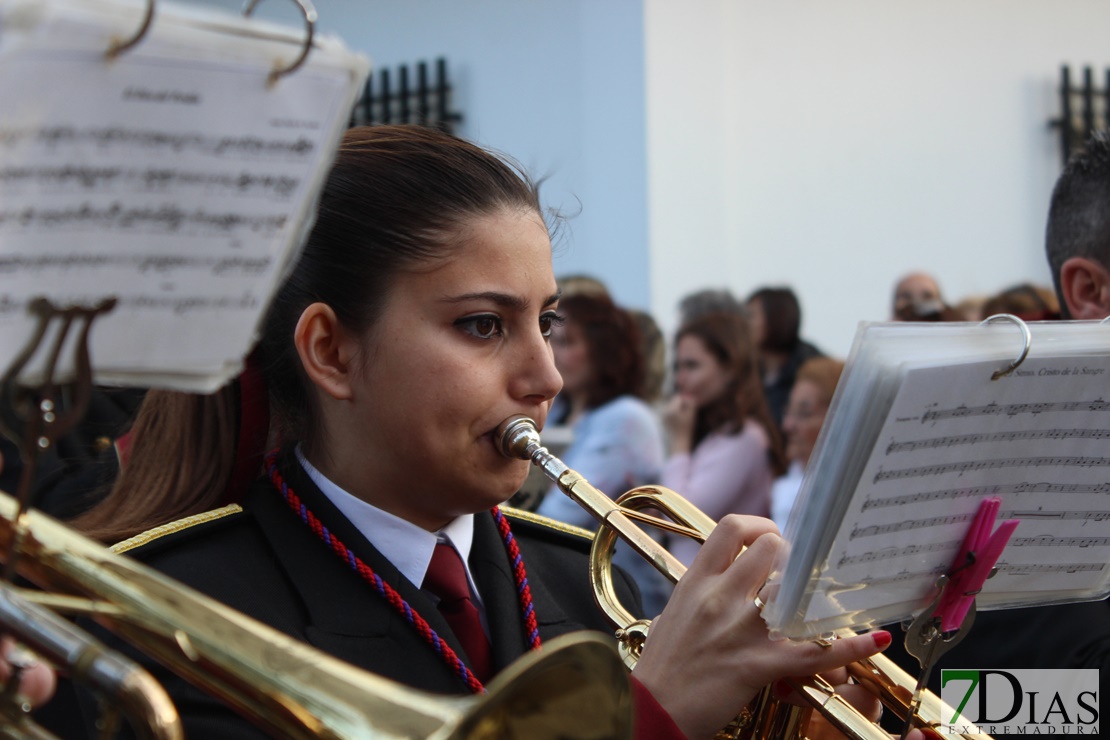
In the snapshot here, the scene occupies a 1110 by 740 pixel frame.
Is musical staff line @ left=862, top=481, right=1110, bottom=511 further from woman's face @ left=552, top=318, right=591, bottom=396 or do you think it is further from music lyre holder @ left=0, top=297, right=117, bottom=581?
woman's face @ left=552, top=318, right=591, bottom=396

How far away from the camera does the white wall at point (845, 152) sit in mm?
6227

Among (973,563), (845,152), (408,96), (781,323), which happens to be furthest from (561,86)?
(973,563)

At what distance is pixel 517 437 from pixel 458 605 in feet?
0.87

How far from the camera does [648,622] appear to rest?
1639 millimetres

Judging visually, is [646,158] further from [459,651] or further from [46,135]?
[46,135]

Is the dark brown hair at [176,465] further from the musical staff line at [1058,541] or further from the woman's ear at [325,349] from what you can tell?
the musical staff line at [1058,541]

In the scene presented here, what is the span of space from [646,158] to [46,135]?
17.4 feet

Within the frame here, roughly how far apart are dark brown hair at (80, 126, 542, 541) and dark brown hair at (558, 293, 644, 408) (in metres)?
2.17

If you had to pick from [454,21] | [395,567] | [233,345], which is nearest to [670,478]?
[395,567]

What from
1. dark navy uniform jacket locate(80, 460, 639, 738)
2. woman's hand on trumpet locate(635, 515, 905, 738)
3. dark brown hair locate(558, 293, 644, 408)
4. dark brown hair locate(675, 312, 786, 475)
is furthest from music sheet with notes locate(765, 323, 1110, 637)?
dark brown hair locate(558, 293, 644, 408)

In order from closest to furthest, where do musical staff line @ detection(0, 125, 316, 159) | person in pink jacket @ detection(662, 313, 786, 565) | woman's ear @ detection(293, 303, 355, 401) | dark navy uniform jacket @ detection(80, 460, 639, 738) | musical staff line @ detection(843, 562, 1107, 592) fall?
musical staff line @ detection(0, 125, 316, 159), musical staff line @ detection(843, 562, 1107, 592), dark navy uniform jacket @ detection(80, 460, 639, 738), woman's ear @ detection(293, 303, 355, 401), person in pink jacket @ detection(662, 313, 786, 565)

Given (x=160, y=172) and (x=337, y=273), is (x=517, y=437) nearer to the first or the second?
(x=337, y=273)

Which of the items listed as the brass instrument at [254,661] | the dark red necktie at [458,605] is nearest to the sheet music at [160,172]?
the brass instrument at [254,661]

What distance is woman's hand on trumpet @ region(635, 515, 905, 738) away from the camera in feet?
4.44
